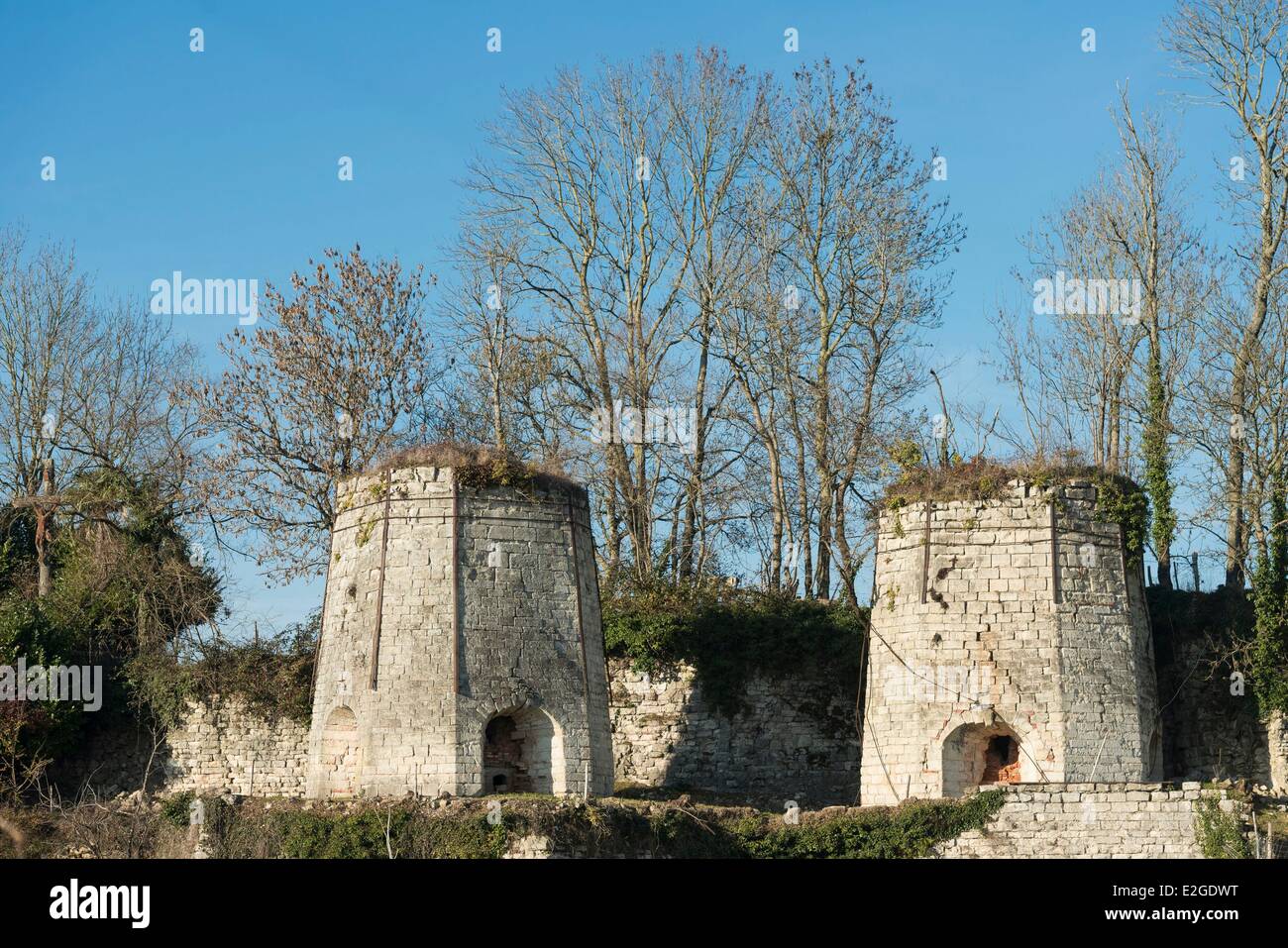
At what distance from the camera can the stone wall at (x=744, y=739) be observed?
2706 cm

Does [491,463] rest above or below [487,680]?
above

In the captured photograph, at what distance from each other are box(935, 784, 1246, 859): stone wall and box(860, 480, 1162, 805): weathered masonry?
66 cm

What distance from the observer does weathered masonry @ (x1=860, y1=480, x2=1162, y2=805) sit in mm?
23078

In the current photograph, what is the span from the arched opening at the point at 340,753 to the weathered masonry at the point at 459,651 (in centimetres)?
2

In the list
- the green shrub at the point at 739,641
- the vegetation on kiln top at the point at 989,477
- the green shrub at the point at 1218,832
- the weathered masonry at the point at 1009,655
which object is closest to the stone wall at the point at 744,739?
the green shrub at the point at 739,641

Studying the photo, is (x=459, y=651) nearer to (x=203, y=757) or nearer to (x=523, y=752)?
(x=523, y=752)

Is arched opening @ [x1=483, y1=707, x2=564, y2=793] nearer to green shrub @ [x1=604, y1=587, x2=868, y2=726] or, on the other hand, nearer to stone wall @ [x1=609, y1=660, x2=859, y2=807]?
stone wall @ [x1=609, y1=660, x2=859, y2=807]

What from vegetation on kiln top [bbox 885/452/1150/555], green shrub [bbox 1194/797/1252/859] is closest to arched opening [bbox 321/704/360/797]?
vegetation on kiln top [bbox 885/452/1150/555]

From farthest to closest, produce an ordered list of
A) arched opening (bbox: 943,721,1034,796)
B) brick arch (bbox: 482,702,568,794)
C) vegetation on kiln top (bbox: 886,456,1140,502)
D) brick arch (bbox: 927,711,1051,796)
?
vegetation on kiln top (bbox: 886,456,1140,502)
brick arch (bbox: 482,702,568,794)
arched opening (bbox: 943,721,1034,796)
brick arch (bbox: 927,711,1051,796)

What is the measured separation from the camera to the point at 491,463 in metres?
24.3

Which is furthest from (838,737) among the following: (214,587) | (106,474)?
(106,474)
